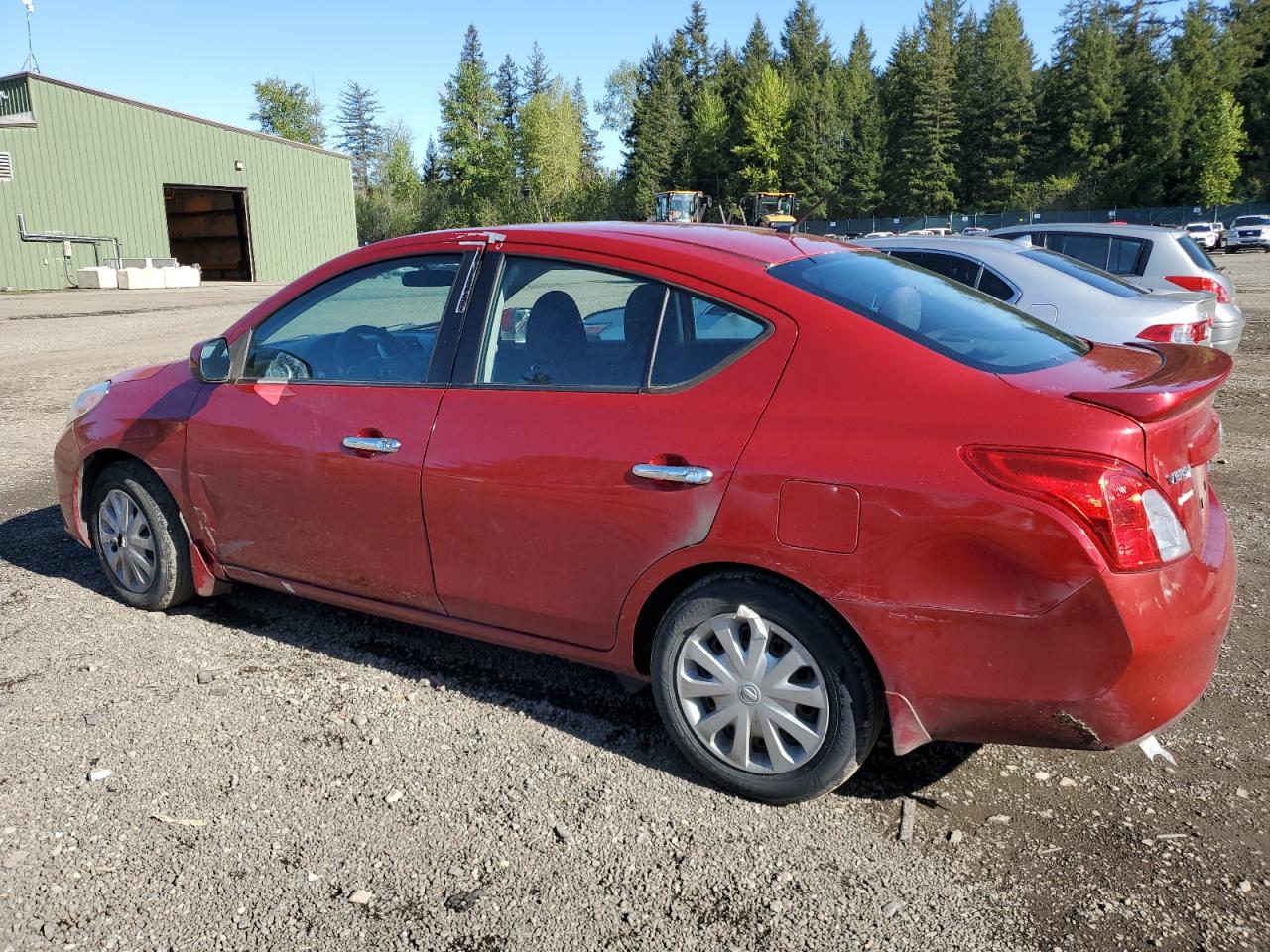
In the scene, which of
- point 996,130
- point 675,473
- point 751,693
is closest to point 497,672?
point 751,693

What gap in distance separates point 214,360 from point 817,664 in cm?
287

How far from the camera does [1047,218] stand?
72625 millimetres

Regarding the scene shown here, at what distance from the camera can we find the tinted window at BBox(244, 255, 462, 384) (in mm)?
3785

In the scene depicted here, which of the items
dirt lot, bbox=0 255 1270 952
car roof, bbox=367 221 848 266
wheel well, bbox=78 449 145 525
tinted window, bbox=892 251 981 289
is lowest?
dirt lot, bbox=0 255 1270 952

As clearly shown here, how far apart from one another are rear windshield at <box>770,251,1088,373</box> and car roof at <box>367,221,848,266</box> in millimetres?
116

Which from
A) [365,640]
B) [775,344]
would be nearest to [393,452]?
[365,640]

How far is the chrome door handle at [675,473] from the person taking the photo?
2.96 m

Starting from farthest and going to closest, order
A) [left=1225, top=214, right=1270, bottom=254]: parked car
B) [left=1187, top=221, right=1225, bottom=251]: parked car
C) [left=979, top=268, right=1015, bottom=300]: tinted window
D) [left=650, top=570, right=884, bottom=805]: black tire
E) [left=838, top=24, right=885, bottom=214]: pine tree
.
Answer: [left=838, top=24, right=885, bottom=214]: pine tree → [left=1187, top=221, right=1225, bottom=251]: parked car → [left=1225, top=214, right=1270, bottom=254]: parked car → [left=979, top=268, right=1015, bottom=300]: tinted window → [left=650, top=570, right=884, bottom=805]: black tire

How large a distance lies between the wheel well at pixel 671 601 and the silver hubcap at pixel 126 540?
2.51 metres

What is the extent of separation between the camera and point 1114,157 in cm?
7950

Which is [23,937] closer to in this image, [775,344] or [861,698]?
[861,698]

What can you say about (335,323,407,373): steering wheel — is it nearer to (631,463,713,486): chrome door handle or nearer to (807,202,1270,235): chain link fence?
(631,463,713,486): chrome door handle

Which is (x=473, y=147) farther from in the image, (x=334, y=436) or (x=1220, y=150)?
(x=334, y=436)

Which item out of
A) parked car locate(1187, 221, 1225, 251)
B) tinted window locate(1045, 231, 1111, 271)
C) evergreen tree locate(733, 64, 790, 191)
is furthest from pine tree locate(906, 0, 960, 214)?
tinted window locate(1045, 231, 1111, 271)
